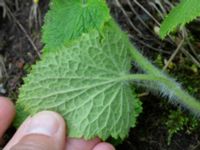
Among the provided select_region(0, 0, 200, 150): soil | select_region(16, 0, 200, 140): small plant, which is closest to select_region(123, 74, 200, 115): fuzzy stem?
select_region(16, 0, 200, 140): small plant

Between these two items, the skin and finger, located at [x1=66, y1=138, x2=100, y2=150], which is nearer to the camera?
the skin

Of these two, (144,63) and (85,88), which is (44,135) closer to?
(85,88)

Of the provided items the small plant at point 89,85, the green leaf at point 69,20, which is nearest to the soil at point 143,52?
the small plant at point 89,85

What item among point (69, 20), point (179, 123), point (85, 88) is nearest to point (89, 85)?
point (85, 88)

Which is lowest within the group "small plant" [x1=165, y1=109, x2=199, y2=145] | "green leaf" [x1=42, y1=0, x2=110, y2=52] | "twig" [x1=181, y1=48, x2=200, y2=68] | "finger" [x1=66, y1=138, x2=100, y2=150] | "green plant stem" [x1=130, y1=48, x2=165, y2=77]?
"small plant" [x1=165, y1=109, x2=199, y2=145]

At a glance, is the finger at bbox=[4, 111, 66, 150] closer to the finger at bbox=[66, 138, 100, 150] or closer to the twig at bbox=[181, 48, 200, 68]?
the finger at bbox=[66, 138, 100, 150]

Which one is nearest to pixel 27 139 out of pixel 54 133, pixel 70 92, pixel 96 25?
pixel 54 133
